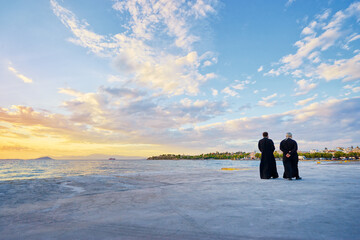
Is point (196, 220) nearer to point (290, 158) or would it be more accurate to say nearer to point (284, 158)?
point (290, 158)

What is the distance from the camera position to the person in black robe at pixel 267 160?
1098cm

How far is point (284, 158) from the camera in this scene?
10.8 meters

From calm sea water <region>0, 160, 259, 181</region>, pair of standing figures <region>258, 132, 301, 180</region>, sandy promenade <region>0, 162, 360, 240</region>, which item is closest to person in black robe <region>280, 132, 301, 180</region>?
pair of standing figures <region>258, 132, 301, 180</region>

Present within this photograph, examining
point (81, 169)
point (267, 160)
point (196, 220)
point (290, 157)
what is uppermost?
point (290, 157)

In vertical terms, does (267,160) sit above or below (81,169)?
above

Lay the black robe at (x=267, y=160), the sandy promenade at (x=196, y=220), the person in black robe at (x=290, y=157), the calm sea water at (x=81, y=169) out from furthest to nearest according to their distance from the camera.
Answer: the calm sea water at (x=81, y=169) → the black robe at (x=267, y=160) → the person in black robe at (x=290, y=157) → the sandy promenade at (x=196, y=220)

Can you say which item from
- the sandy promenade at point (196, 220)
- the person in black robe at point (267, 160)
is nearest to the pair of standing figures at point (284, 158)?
the person in black robe at point (267, 160)

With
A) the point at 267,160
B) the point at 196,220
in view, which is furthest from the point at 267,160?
the point at 196,220

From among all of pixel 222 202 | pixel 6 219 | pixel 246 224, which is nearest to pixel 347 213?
pixel 246 224

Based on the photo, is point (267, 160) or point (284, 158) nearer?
point (284, 158)

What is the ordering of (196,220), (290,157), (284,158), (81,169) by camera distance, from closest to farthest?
1. (196,220)
2. (290,157)
3. (284,158)
4. (81,169)

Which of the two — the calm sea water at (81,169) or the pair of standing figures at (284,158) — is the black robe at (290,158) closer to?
the pair of standing figures at (284,158)

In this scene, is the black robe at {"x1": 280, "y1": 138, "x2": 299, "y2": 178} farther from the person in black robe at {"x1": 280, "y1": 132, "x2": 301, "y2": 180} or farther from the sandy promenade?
the sandy promenade

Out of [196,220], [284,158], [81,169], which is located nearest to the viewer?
[196,220]
